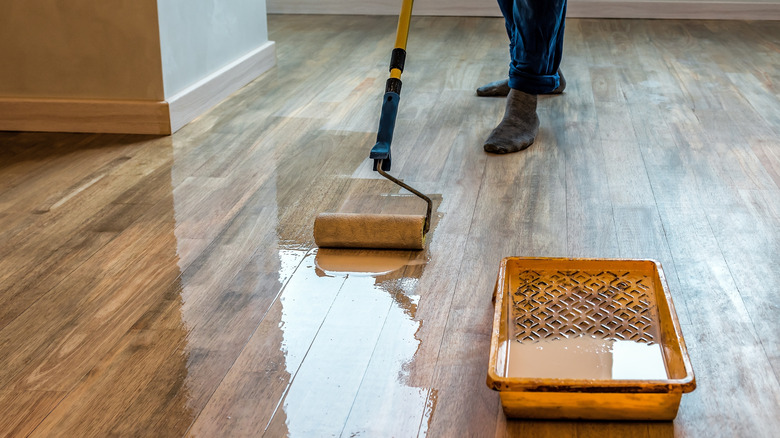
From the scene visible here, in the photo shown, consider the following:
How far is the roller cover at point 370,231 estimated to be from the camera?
1.50m

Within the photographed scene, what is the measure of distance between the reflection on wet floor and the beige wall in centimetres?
112

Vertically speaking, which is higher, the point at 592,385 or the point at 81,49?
the point at 81,49

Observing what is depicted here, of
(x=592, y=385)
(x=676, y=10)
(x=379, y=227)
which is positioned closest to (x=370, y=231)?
(x=379, y=227)

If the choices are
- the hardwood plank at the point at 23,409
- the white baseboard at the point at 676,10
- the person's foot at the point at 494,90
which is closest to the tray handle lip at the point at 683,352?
the hardwood plank at the point at 23,409

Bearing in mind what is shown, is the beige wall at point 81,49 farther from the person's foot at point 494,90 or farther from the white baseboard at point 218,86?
the person's foot at point 494,90

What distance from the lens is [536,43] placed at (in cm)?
219

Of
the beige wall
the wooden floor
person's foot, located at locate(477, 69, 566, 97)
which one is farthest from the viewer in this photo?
person's foot, located at locate(477, 69, 566, 97)

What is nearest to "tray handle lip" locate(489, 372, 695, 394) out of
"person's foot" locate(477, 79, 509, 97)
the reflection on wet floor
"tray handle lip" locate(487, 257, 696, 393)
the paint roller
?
"tray handle lip" locate(487, 257, 696, 393)

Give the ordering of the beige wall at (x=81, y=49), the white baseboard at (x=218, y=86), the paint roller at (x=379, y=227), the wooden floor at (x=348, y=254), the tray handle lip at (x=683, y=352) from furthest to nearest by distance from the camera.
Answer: the white baseboard at (x=218, y=86) → the beige wall at (x=81, y=49) → the paint roller at (x=379, y=227) → the wooden floor at (x=348, y=254) → the tray handle lip at (x=683, y=352)

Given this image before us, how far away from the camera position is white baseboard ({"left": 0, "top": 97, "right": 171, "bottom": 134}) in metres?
2.37

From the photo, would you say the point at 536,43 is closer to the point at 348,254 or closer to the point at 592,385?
the point at 348,254

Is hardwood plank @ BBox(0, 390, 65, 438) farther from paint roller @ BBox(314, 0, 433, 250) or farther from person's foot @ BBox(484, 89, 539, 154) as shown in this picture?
person's foot @ BBox(484, 89, 539, 154)

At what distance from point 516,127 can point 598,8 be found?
2391 mm

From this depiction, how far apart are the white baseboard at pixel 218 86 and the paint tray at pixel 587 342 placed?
4.77 feet
